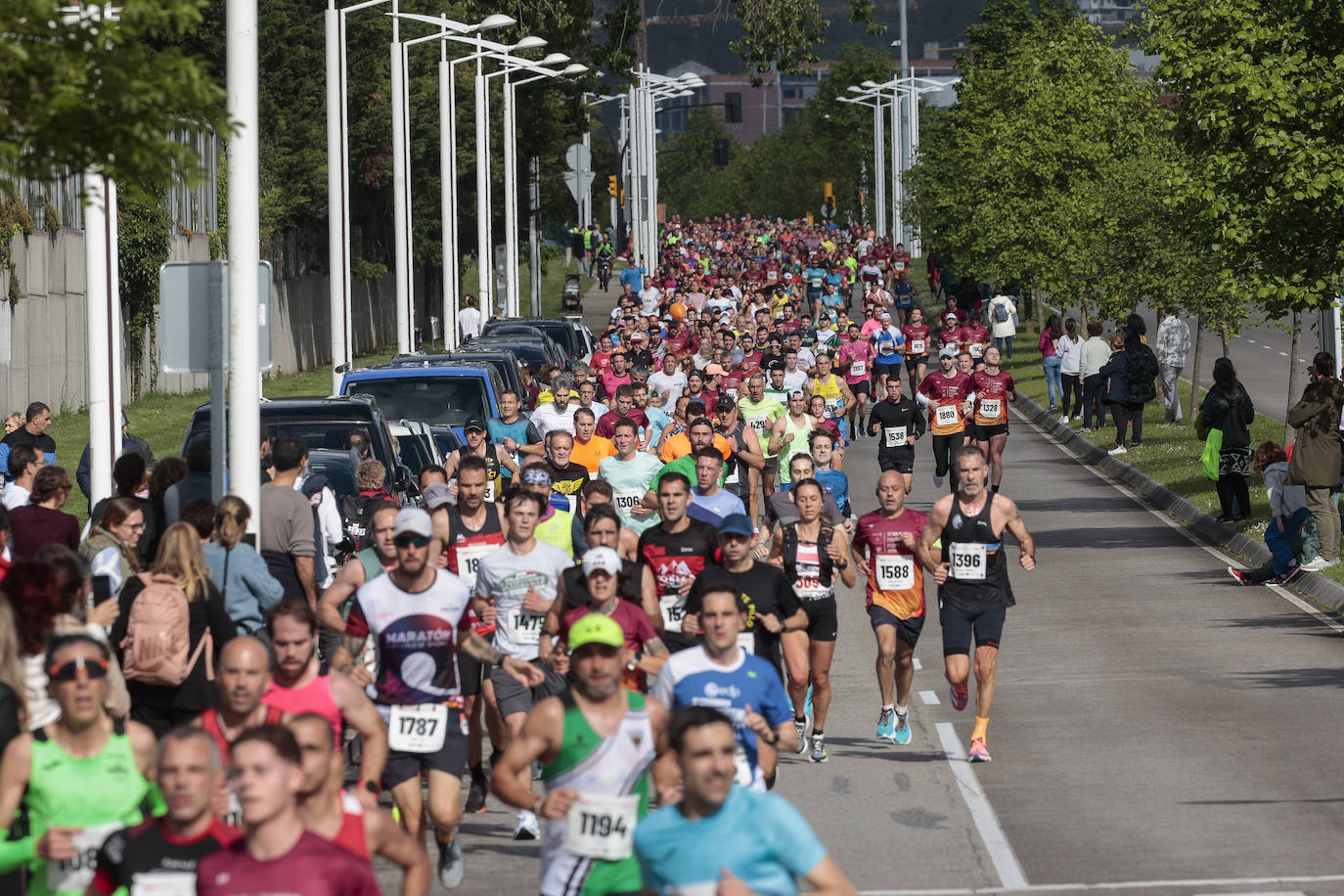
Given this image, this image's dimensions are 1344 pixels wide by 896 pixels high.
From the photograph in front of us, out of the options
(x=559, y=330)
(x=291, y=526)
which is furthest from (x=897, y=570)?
(x=559, y=330)

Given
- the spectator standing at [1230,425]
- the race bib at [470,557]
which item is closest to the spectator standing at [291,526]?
the race bib at [470,557]

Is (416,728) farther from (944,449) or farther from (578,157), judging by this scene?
(578,157)

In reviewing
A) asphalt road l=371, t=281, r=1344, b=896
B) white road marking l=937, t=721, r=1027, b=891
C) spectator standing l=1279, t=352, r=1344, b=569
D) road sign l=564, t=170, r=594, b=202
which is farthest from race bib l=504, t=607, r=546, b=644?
road sign l=564, t=170, r=594, b=202

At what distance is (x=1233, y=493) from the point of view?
84.0ft

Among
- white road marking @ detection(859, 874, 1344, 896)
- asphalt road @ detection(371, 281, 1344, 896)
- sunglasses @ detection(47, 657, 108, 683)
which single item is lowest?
white road marking @ detection(859, 874, 1344, 896)

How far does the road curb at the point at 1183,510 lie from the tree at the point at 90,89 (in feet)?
43.1

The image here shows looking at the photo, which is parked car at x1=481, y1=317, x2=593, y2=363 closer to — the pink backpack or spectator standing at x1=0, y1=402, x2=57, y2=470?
spectator standing at x1=0, y1=402, x2=57, y2=470

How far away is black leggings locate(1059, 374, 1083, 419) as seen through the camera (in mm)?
40188

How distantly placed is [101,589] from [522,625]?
2.00 metres

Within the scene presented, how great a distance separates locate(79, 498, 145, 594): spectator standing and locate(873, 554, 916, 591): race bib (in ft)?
14.8

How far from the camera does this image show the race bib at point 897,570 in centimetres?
1444

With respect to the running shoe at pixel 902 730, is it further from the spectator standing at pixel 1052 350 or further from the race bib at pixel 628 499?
the spectator standing at pixel 1052 350

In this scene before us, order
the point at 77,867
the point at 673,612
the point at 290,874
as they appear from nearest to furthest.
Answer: the point at 290,874, the point at 77,867, the point at 673,612

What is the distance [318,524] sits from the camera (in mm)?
14289
